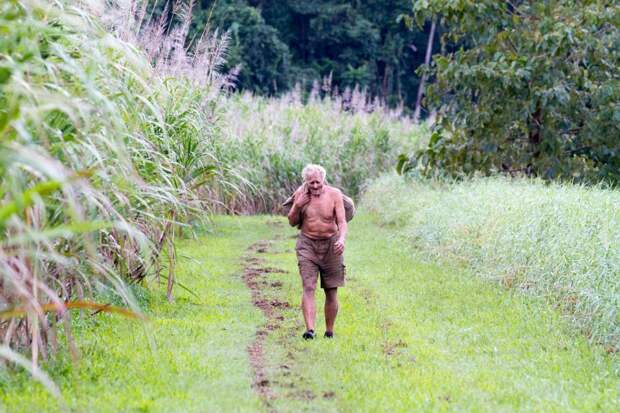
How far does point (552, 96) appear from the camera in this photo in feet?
58.3

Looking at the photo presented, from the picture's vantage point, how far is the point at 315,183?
954 centimetres

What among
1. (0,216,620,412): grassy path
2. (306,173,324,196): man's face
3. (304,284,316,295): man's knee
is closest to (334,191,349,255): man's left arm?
(306,173,324,196): man's face

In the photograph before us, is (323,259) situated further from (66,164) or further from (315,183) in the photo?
(66,164)

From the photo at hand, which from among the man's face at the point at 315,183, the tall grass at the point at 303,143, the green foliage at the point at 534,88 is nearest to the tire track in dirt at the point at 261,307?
the man's face at the point at 315,183

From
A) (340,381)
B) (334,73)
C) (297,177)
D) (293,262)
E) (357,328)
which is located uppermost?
(340,381)

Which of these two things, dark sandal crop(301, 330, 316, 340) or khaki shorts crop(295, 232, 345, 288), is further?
khaki shorts crop(295, 232, 345, 288)

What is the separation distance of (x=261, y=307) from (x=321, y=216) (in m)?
1.88

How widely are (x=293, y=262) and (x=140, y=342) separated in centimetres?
708

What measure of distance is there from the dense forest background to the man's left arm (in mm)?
34070

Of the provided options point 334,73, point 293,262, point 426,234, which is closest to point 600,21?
point 426,234

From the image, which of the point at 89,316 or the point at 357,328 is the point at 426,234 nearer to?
the point at 357,328

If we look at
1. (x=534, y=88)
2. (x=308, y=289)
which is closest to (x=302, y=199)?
(x=308, y=289)

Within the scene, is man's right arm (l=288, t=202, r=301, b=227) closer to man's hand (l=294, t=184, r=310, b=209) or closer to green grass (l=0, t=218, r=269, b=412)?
man's hand (l=294, t=184, r=310, b=209)

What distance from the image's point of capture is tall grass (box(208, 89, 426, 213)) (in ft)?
77.7
